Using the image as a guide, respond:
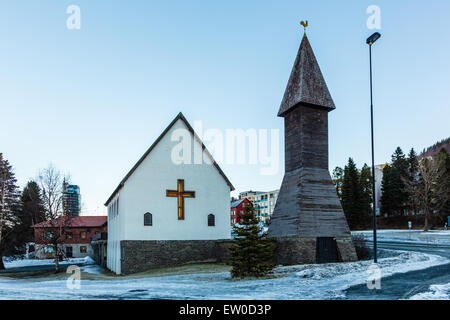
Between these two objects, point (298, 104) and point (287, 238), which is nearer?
point (287, 238)

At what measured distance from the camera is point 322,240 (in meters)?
23.5

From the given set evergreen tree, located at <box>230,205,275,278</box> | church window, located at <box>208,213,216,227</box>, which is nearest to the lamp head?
evergreen tree, located at <box>230,205,275,278</box>

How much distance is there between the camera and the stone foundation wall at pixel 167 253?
25.5 m

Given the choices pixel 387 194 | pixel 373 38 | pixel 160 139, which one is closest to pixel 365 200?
pixel 387 194

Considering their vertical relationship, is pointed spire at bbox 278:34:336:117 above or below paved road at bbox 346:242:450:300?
above

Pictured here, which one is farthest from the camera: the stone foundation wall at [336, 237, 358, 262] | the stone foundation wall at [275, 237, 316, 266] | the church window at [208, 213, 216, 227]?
the church window at [208, 213, 216, 227]

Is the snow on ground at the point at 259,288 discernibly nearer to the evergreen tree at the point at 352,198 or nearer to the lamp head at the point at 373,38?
the lamp head at the point at 373,38

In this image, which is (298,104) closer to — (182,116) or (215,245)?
(182,116)

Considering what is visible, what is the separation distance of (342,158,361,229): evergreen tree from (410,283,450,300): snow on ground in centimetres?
6200

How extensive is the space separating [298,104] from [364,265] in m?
11.6

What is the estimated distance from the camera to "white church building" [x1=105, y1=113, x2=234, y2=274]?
26.0 metres

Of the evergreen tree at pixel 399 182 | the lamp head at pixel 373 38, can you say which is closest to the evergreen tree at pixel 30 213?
the lamp head at pixel 373 38

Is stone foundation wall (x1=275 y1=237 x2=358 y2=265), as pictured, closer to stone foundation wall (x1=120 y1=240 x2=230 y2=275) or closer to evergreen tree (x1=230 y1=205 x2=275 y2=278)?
stone foundation wall (x1=120 y1=240 x2=230 y2=275)

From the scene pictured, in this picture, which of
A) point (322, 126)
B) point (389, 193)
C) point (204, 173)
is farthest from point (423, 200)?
point (204, 173)
